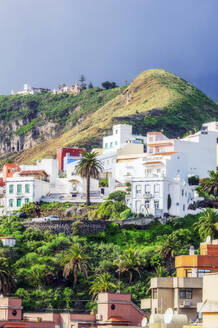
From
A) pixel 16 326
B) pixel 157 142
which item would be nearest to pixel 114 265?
pixel 16 326

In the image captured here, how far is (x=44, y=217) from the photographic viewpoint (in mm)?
92375

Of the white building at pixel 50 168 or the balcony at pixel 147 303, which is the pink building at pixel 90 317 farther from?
the white building at pixel 50 168

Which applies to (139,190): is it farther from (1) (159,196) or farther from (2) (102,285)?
(2) (102,285)

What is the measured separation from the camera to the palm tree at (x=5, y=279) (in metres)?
74.3

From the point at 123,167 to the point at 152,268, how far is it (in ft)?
86.7

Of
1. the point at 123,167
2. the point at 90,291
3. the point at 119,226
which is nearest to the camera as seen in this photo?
the point at 90,291

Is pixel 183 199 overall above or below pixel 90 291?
above

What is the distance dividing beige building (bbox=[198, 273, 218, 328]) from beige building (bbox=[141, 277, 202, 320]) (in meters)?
31.4

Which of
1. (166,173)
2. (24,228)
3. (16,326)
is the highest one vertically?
(166,173)

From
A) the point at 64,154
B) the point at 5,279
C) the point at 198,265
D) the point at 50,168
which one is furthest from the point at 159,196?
the point at 198,265

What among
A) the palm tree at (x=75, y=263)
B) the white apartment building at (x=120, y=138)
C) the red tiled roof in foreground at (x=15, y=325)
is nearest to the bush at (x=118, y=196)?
the palm tree at (x=75, y=263)

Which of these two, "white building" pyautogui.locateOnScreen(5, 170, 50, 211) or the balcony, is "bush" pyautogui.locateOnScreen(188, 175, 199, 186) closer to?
"white building" pyautogui.locateOnScreen(5, 170, 50, 211)

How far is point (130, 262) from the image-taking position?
257 ft

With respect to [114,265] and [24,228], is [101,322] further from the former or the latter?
[24,228]
